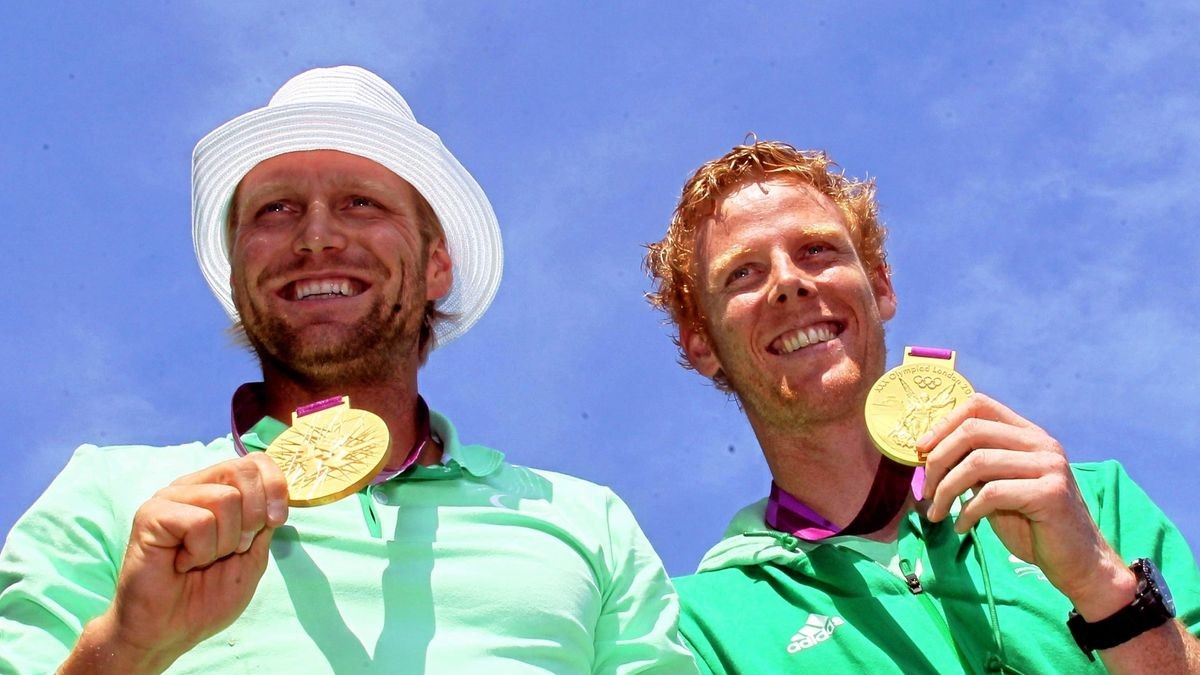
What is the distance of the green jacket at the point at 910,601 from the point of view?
6.13m

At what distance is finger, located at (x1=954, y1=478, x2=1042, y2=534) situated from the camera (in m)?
5.21

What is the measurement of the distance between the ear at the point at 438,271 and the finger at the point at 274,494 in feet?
8.98

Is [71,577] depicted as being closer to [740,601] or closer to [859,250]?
[740,601]

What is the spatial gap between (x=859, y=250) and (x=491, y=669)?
4.14 meters

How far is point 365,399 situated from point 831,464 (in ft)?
7.99

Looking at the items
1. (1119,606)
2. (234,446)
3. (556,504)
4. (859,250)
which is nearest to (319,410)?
(234,446)

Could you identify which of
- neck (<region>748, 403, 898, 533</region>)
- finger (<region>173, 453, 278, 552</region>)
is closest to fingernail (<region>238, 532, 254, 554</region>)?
finger (<region>173, 453, 278, 552</region>)

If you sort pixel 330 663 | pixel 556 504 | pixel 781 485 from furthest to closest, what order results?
pixel 781 485, pixel 556 504, pixel 330 663

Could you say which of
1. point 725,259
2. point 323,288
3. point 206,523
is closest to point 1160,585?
point 725,259

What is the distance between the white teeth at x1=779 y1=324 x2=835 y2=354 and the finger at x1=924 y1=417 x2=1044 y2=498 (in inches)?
90.0

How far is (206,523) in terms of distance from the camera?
430cm

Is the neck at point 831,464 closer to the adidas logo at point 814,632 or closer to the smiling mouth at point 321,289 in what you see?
the adidas logo at point 814,632

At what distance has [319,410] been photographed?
5586 millimetres

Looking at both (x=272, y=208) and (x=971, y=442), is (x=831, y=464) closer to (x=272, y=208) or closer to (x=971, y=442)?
(x=971, y=442)
